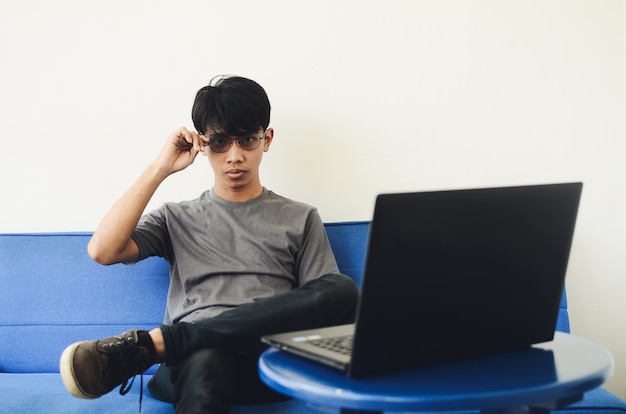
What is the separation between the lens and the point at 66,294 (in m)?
2.01

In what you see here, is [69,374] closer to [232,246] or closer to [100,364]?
[100,364]

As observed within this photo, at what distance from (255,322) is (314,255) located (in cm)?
40

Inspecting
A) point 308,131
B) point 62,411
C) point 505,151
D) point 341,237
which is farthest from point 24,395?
point 505,151

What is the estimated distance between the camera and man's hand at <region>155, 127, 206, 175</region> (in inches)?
75.7

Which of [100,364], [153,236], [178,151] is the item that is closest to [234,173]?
[178,151]

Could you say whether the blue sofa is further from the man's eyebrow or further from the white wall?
the man's eyebrow

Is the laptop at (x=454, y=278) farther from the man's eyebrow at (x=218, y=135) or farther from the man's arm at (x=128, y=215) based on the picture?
the man's eyebrow at (x=218, y=135)

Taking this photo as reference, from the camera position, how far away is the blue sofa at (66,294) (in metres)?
1.98

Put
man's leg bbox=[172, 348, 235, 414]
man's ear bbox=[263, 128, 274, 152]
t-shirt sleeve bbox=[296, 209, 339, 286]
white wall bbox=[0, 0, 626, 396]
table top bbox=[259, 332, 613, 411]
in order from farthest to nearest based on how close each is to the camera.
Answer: white wall bbox=[0, 0, 626, 396]
man's ear bbox=[263, 128, 274, 152]
t-shirt sleeve bbox=[296, 209, 339, 286]
man's leg bbox=[172, 348, 235, 414]
table top bbox=[259, 332, 613, 411]

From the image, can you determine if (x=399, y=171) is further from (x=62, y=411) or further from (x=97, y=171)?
(x=62, y=411)

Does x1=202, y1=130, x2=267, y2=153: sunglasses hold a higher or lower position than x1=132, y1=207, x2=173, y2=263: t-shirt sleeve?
higher

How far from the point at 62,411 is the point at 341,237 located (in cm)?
87

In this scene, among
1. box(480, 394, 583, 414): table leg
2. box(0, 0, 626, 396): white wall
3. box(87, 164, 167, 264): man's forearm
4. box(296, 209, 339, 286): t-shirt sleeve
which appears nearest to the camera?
box(480, 394, 583, 414): table leg

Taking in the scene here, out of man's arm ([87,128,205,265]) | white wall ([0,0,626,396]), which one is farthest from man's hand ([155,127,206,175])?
white wall ([0,0,626,396])
